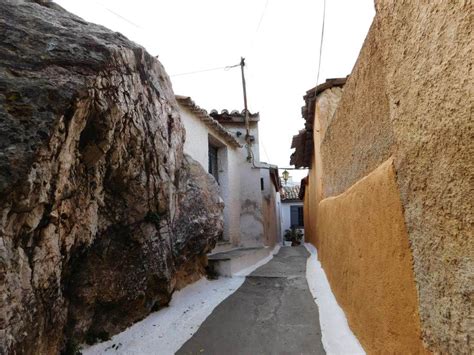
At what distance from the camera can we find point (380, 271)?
219cm

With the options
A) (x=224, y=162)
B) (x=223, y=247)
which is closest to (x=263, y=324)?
(x=223, y=247)

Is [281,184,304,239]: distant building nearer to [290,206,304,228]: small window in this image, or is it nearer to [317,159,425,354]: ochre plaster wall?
[290,206,304,228]: small window

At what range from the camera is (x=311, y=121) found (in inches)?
324

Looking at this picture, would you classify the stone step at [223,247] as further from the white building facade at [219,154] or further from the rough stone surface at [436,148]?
the rough stone surface at [436,148]

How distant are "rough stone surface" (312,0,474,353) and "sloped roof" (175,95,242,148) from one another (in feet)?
18.6

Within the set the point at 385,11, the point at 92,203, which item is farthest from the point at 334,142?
the point at 92,203

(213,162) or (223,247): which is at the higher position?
(213,162)

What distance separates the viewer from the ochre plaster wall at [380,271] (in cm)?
179

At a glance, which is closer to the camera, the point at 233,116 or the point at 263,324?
the point at 263,324

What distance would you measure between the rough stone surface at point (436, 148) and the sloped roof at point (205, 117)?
18.6 feet

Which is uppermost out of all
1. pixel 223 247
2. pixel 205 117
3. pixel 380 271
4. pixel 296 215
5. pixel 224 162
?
pixel 205 117

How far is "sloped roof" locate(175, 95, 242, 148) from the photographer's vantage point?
7.24 metres

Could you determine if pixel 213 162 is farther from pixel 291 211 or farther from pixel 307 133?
pixel 291 211

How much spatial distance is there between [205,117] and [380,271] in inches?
256
